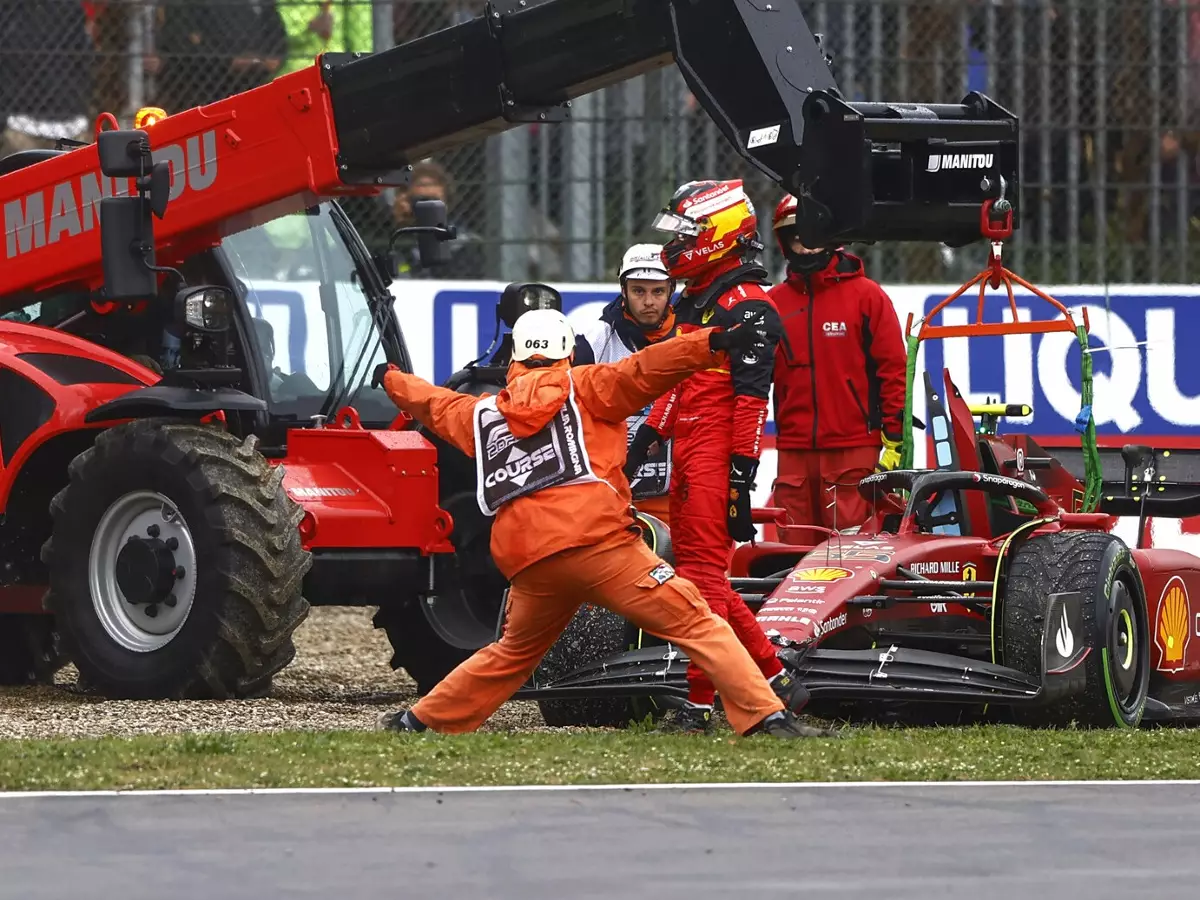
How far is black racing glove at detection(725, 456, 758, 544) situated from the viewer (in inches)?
359

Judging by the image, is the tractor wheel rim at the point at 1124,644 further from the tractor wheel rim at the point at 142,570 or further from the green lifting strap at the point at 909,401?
the tractor wheel rim at the point at 142,570

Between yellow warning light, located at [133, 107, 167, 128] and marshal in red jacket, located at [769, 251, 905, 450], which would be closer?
yellow warning light, located at [133, 107, 167, 128]

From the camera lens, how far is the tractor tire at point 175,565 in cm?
994

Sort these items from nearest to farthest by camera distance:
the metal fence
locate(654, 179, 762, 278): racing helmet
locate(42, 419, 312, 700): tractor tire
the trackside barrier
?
locate(654, 179, 762, 278): racing helmet
locate(42, 419, 312, 700): tractor tire
the metal fence
the trackside barrier

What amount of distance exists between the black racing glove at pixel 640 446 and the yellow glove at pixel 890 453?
1.74m

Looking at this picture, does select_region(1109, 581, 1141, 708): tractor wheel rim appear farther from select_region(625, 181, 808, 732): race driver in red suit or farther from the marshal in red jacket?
the marshal in red jacket

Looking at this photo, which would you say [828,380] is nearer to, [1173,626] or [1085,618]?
[1173,626]

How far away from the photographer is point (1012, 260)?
1472 cm

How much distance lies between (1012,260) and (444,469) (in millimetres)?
4625

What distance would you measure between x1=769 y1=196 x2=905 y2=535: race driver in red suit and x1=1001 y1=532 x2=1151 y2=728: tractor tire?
2.31 metres

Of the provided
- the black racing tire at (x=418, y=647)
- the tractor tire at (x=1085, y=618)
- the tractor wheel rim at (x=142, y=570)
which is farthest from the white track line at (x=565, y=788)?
the black racing tire at (x=418, y=647)

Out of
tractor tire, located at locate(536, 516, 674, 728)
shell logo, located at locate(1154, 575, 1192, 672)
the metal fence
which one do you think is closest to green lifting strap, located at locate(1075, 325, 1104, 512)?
shell logo, located at locate(1154, 575, 1192, 672)

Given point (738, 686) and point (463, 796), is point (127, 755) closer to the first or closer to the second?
point (463, 796)

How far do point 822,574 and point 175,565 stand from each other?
8.33 ft
